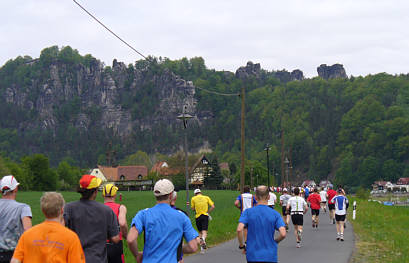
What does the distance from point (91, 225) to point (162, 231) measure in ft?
3.08

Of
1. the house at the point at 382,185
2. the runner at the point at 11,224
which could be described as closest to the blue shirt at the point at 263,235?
the runner at the point at 11,224

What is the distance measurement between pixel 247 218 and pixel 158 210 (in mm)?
2398

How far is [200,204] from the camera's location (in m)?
17.0

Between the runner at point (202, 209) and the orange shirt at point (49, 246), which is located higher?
the orange shirt at point (49, 246)

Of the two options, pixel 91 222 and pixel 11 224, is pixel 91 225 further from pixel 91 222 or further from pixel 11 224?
pixel 11 224

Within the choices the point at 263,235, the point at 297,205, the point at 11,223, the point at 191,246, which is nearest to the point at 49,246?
the point at 191,246

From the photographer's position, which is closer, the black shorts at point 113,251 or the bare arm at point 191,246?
the bare arm at point 191,246

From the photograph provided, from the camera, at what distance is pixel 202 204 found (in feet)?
55.9

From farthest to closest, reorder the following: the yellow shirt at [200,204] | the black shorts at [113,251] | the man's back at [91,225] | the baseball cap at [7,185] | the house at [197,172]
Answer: the house at [197,172], the yellow shirt at [200,204], the black shorts at [113,251], the baseball cap at [7,185], the man's back at [91,225]

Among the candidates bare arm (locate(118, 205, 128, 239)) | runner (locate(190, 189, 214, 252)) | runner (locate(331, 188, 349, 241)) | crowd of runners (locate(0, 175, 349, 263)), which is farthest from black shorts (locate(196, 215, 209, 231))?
bare arm (locate(118, 205, 128, 239))

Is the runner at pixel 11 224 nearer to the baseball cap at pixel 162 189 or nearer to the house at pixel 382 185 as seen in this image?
the baseball cap at pixel 162 189

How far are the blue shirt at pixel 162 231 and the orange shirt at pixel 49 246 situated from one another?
1029mm

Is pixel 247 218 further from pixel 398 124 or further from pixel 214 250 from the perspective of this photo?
pixel 398 124

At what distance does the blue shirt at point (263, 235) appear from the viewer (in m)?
8.12
